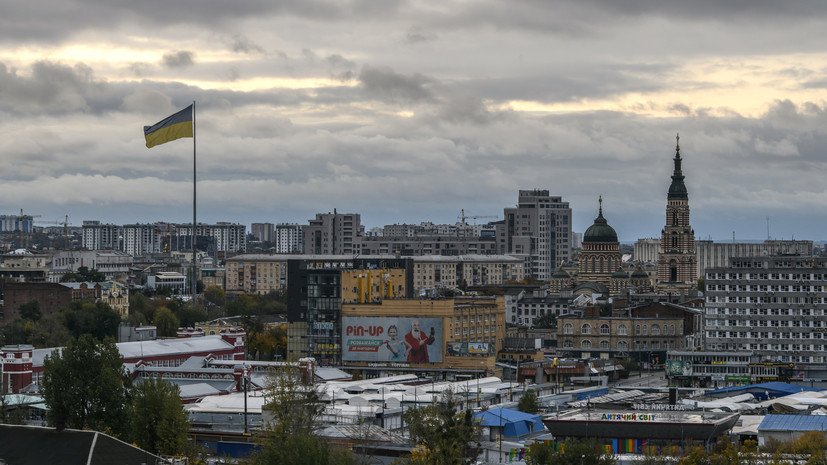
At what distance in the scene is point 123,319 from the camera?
517ft

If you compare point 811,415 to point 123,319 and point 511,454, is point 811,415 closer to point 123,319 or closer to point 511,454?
point 511,454

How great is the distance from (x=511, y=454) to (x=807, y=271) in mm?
70535

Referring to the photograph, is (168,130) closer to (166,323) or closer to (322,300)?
(322,300)

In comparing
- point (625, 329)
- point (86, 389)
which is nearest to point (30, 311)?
point (625, 329)

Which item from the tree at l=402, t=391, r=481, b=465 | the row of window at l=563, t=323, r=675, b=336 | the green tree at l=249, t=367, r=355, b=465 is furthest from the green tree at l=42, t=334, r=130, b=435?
the row of window at l=563, t=323, r=675, b=336

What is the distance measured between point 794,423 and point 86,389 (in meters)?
35.4

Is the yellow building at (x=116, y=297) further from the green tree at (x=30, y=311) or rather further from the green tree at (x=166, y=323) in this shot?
the green tree at (x=30, y=311)

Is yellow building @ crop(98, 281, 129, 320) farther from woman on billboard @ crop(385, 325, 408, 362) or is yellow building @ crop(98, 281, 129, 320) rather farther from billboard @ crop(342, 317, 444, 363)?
woman on billboard @ crop(385, 325, 408, 362)

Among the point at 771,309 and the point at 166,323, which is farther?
the point at 166,323

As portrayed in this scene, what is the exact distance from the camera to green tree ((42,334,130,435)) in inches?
2739

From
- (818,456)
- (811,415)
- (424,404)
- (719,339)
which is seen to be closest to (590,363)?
(719,339)

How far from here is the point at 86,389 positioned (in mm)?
70625

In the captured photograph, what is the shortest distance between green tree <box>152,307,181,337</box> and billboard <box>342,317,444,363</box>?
108ft

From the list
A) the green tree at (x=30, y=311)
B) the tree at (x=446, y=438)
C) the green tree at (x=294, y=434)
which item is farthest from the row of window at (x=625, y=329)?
the tree at (x=446, y=438)
